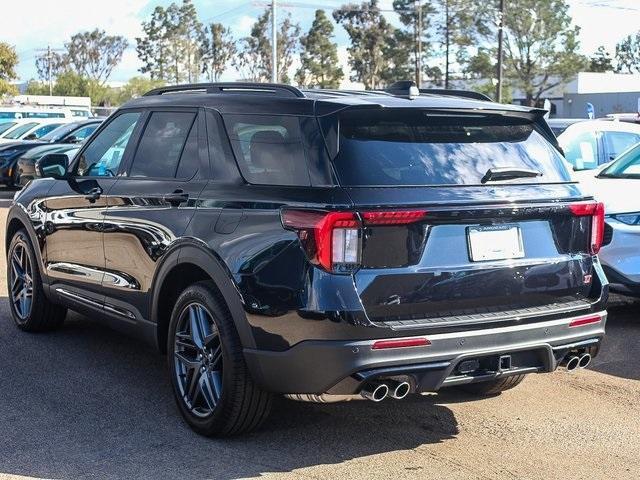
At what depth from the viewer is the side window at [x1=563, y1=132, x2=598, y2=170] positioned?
38.4 feet

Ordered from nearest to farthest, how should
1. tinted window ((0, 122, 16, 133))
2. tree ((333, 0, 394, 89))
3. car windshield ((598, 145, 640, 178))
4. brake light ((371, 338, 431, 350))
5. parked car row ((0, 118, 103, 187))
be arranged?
brake light ((371, 338, 431, 350)) < car windshield ((598, 145, 640, 178)) < parked car row ((0, 118, 103, 187)) < tinted window ((0, 122, 16, 133)) < tree ((333, 0, 394, 89))

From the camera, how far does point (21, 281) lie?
305 inches

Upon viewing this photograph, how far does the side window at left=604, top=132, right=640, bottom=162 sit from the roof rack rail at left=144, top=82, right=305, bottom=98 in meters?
7.41

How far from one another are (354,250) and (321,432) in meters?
1.36

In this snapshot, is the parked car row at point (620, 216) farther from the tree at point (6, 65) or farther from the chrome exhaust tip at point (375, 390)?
the tree at point (6, 65)

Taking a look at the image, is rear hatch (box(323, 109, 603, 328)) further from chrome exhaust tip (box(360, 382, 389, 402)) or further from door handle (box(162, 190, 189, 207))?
door handle (box(162, 190, 189, 207))

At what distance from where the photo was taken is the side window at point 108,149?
638cm

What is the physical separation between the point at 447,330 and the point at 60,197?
3.50 m

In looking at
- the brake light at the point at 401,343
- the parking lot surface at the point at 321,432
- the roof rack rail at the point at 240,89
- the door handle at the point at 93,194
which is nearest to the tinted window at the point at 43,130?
the parking lot surface at the point at 321,432

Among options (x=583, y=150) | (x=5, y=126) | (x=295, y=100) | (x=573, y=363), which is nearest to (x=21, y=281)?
(x=295, y=100)

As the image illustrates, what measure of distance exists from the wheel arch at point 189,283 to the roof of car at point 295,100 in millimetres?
836

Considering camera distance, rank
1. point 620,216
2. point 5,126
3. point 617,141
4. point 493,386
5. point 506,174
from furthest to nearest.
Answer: point 5,126
point 617,141
point 620,216
point 493,386
point 506,174

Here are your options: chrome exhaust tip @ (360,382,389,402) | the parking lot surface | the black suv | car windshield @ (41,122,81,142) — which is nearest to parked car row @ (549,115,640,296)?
the black suv

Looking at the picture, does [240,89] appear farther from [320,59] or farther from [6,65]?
[320,59]
